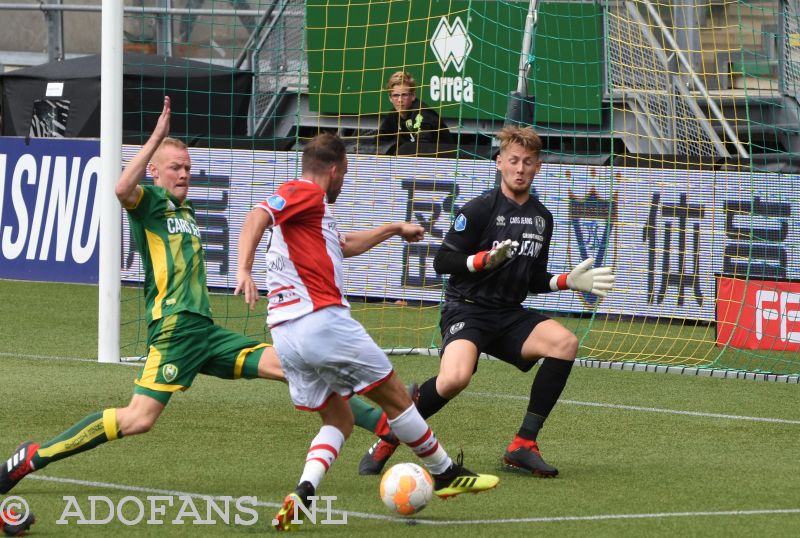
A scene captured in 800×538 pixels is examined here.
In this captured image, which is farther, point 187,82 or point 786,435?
point 187,82

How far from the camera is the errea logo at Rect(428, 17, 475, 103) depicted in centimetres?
1609

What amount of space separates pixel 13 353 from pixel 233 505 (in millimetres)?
5251

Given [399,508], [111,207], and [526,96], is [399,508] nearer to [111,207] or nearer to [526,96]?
[111,207]

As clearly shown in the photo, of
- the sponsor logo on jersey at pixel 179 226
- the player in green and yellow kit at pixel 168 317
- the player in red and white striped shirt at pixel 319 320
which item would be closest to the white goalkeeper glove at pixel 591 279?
the player in green and yellow kit at pixel 168 317

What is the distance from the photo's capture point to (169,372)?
21.0 ft

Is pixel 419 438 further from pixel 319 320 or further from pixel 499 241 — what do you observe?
pixel 499 241

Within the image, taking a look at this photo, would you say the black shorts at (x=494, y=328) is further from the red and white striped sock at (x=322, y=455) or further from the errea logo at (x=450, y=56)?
the errea logo at (x=450, y=56)

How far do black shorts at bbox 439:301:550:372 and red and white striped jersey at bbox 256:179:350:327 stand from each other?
4.66 feet

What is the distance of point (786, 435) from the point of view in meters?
8.27

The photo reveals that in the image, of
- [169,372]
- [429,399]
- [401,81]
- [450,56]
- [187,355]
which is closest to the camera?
[169,372]

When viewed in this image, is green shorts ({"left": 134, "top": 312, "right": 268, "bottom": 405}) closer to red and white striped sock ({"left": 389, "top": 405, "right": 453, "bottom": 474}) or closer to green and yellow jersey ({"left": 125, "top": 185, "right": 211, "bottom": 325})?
green and yellow jersey ({"left": 125, "top": 185, "right": 211, "bottom": 325})

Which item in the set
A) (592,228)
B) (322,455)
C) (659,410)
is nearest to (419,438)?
(322,455)

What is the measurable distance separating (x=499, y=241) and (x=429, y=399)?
0.89 metres

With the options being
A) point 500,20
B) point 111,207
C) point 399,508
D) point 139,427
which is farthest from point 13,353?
point 500,20
